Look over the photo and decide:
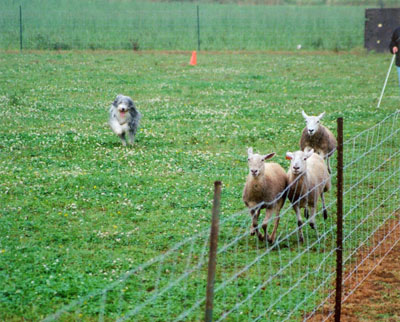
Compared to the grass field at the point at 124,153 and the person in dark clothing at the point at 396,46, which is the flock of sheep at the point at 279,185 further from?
the person in dark clothing at the point at 396,46

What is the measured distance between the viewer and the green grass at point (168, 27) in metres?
39.5

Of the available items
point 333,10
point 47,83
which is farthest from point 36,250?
point 333,10

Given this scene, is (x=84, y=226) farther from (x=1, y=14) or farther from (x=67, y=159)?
(x=1, y=14)

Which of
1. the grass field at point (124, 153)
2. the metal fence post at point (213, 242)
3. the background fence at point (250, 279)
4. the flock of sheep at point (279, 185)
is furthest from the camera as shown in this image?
the flock of sheep at point (279, 185)

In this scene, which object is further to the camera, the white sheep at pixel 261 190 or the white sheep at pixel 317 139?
the white sheep at pixel 317 139

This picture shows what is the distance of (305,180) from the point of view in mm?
8625

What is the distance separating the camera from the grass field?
7.70 m

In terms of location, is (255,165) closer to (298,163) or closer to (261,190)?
(261,190)

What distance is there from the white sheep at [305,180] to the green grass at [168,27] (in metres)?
30.1

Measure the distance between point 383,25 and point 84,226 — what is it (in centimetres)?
3236

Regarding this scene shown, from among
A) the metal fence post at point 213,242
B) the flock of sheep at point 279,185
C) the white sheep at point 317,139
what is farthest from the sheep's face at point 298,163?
the metal fence post at point 213,242

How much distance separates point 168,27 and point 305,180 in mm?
41410

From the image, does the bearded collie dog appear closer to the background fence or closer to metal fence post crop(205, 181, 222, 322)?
the background fence

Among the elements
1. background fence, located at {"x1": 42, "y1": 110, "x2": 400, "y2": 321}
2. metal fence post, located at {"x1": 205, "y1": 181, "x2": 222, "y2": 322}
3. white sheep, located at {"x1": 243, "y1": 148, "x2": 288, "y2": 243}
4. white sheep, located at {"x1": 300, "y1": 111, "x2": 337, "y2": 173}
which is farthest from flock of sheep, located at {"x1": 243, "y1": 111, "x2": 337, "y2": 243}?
metal fence post, located at {"x1": 205, "y1": 181, "x2": 222, "y2": 322}
